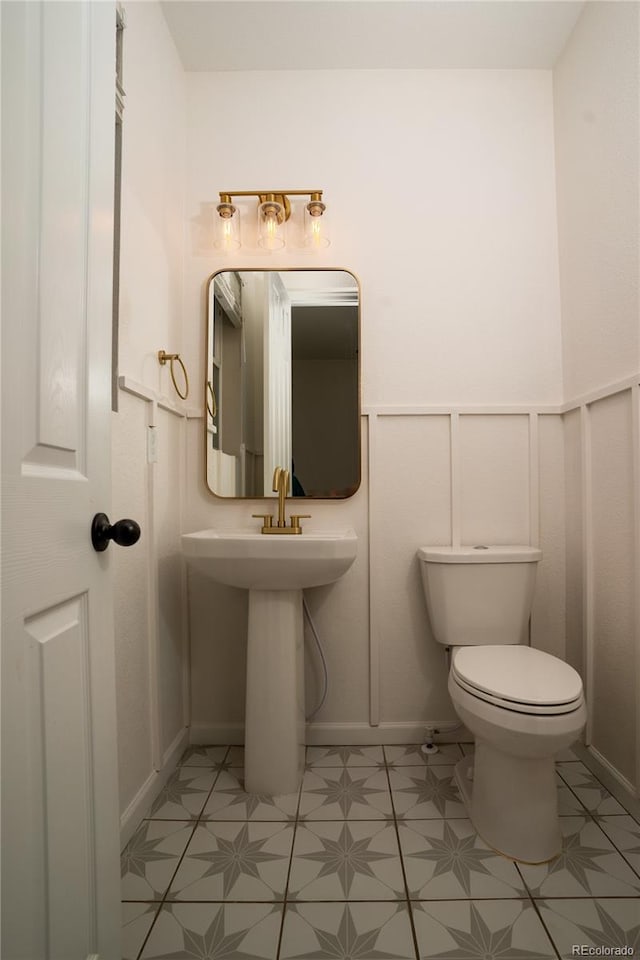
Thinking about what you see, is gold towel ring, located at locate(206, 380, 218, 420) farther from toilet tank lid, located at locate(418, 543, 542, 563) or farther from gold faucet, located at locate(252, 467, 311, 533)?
toilet tank lid, located at locate(418, 543, 542, 563)

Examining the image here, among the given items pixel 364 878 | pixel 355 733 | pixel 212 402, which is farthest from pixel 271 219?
pixel 364 878

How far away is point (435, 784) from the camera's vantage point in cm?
163

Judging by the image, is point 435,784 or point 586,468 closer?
point 435,784

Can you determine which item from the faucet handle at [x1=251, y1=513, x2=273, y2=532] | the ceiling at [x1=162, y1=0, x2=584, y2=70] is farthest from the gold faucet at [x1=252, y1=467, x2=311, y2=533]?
the ceiling at [x1=162, y1=0, x2=584, y2=70]

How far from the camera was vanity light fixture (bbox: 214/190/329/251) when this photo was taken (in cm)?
187

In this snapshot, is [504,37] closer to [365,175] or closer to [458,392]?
[365,175]

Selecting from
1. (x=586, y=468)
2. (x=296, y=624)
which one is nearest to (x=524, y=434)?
(x=586, y=468)

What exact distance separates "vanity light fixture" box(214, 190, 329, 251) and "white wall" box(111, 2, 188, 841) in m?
0.17

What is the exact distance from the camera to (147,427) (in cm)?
158

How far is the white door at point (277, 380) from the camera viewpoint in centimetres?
193

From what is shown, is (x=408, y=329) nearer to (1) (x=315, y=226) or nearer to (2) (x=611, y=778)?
(1) (x=315, y=226)

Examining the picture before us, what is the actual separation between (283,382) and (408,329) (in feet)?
1.67

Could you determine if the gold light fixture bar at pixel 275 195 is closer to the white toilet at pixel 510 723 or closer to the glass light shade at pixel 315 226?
the glass light shade at pixel 315 226

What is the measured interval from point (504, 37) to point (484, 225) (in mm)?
620
